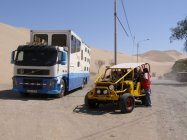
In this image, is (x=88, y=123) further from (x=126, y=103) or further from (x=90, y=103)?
(x=90, y=103)

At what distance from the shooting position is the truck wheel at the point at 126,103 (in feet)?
43.9

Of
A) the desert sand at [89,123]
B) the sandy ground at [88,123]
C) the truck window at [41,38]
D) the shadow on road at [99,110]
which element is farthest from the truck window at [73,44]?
the sandy ground at [88,123]

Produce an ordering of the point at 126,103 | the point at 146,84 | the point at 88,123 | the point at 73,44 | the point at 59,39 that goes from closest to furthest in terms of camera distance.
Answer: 1. the point at 88,123
2. the point at 126,103
3. the point at 146,84
4. the point at 59,39
5. the point at 73,44

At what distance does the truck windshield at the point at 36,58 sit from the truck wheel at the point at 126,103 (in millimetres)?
4960

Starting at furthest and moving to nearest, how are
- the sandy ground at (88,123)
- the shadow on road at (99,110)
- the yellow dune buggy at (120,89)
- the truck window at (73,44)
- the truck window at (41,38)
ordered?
1. the truck window at (73,44)
2. the truck window at (41,38)
3. the yellow dune buggy at (120,89)
4. the shadow on road at (99,110)
5. the sandy ground at (88,123)

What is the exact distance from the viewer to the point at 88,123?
1104cm

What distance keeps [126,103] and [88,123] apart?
287 centimetres

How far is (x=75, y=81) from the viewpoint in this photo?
21.7 metres

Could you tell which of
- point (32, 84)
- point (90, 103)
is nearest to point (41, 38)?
point (32, 84)

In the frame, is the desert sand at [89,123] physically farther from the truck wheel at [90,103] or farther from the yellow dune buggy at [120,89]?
the yellow dune buggy at [120,89]

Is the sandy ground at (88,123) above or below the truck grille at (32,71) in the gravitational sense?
below

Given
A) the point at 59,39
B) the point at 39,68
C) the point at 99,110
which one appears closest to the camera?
the point at 99,110

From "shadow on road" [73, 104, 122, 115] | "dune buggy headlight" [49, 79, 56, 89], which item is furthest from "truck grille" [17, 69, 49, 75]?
"shadow on road" [73, 104, 122, 115]

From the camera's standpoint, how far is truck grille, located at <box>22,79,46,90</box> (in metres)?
17.5
